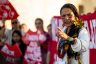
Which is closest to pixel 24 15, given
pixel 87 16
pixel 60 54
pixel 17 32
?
pixel 17 32

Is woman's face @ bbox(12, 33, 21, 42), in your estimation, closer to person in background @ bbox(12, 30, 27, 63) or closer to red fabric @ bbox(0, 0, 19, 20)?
person in background @ bbox(12, 30, 27, 63)

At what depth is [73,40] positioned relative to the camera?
14.0ft

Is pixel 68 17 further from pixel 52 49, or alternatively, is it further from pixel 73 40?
pixel 52 49

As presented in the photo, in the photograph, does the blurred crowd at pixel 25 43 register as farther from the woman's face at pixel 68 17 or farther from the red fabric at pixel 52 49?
the woman's face at pixel 68 17

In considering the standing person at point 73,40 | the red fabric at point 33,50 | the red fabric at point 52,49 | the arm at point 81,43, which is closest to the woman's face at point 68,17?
the standing person at point 73,40

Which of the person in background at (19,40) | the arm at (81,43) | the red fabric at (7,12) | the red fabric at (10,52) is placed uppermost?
the red fabric at (7,12)

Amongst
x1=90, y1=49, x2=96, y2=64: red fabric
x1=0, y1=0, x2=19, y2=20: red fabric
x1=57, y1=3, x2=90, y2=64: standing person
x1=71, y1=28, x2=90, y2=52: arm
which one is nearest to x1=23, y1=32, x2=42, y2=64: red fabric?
x1=0, y1=0, x2=19, y2=20: red fabric

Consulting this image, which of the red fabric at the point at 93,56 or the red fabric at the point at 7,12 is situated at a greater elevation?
the red fabric at the point at 7,12

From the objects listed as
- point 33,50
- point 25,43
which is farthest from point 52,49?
point 25,43

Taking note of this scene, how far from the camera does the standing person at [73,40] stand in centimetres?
428

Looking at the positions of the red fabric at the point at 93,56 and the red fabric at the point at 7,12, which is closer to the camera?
the red fabric at the point at 93,56

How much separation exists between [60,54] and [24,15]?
333 inches

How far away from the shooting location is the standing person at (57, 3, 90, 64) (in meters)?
4.28

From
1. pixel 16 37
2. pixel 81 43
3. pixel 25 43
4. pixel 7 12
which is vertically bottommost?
pixel 25 43
